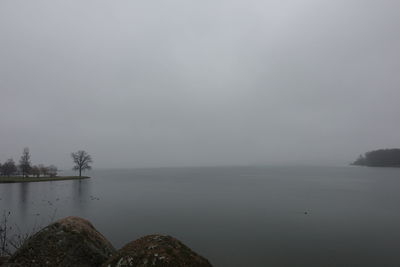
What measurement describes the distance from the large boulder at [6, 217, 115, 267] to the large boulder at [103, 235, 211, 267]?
175 centimetres

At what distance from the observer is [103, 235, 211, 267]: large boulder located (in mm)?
3748

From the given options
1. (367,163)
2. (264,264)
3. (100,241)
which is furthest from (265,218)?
(367,163)

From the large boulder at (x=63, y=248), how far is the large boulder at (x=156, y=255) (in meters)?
1.75

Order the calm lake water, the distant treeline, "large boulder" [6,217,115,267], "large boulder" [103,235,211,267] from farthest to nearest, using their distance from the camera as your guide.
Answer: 1. the distant treeline
2. the calm lake water
3. "large boulder" [6,217,115,267]
4. "large boulder" [103,235,211,267]

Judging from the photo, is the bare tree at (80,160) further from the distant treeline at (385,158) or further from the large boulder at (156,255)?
the distant treeline at (385,158)

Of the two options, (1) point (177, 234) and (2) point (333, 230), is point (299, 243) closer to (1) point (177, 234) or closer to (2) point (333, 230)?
(2) point (333, 230)

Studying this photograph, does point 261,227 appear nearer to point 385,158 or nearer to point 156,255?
point 156,255

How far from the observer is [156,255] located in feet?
12.5

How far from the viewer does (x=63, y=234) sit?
5.39 metres

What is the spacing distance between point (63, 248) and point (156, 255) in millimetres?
3030

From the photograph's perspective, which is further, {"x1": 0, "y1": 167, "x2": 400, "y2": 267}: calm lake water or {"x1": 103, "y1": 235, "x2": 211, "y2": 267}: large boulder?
{"x1": 0, "y1": 167, "x2": 400, "y2": 267}: calm lake water

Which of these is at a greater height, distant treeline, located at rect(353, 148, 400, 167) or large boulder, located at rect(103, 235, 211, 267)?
large boulder, located at rect(103, 235, 211, 267)

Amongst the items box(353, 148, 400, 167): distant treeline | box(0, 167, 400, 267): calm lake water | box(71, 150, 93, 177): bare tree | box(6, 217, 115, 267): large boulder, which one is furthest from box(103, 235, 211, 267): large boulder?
box(353, 148, 400, 167): distant treeline

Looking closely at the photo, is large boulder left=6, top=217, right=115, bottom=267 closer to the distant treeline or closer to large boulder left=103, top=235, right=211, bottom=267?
large boulder left=103, top=235, right=211, bottom=267
